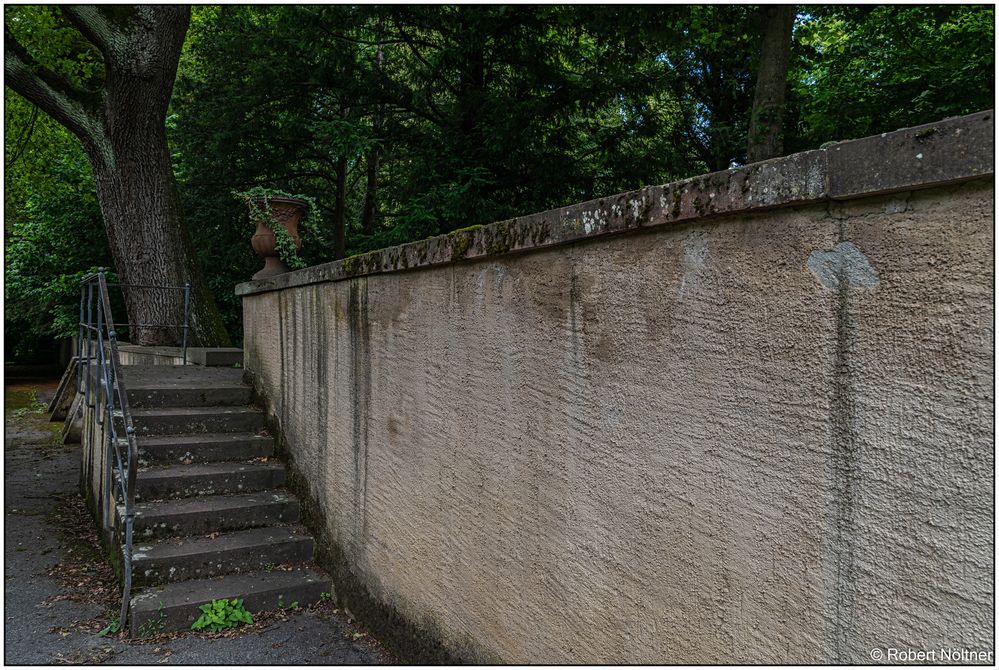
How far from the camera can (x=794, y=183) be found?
1.62m

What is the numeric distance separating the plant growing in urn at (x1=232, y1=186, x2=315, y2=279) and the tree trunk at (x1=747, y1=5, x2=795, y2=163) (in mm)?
4374

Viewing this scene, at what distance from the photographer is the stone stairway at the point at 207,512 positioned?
4.20 metres

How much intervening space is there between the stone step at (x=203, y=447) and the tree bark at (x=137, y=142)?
3.84m

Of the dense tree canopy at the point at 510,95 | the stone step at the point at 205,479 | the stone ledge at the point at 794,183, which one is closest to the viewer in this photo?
the stone ledge at the point at 794,183

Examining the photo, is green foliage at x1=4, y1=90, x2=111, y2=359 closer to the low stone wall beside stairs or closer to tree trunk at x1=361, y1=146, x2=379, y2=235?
tree trunk at x1=361, y1=146, x2=379, y2=235

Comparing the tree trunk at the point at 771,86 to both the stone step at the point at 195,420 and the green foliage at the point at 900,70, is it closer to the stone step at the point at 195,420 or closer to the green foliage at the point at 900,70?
the green foliage at the point at 900,70

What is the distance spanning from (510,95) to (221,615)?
6179 millimetres

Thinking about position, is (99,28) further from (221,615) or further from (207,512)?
(221,615)

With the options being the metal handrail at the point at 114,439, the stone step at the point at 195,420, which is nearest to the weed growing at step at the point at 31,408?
the metal handrail at the point at 114,439

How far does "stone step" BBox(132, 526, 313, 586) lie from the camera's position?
13.9 ft

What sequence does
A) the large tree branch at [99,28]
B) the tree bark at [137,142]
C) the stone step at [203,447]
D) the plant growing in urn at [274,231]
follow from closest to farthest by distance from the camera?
1. the stone step at [203,447]
2. the plant growing in urn at [274,231]
3. the large tree branch at [99,28]
4. the tree bark at [137,142]

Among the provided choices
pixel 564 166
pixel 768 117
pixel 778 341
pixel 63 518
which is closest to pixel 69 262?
pixel 63 518

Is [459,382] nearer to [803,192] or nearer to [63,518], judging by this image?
[803,192]

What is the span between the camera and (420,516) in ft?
11.5
